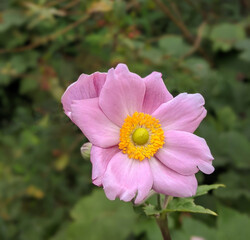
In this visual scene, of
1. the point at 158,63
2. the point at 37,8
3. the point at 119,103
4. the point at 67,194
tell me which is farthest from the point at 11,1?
the point at 119,103

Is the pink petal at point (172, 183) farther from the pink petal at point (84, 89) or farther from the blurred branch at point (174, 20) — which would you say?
the blurred branch at point (174, 20)

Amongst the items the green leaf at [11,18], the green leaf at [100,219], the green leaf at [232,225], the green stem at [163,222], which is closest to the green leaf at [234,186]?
the green leaf at [232,225]

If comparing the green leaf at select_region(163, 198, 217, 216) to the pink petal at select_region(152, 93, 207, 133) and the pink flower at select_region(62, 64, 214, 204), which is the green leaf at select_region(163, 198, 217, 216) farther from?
the pink petal at select_region(152, 93, 207, 133)

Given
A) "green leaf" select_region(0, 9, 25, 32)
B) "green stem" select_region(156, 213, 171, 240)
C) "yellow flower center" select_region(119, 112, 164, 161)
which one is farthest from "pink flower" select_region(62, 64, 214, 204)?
"green leaf" select_region(0, 9, 25, 32)

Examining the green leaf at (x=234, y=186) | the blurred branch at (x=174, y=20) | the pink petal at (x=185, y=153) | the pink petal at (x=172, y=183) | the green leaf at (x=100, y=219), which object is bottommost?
the green leaf at (x=234, y=186)

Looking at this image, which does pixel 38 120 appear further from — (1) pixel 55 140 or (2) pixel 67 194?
(2) pixel 67 194

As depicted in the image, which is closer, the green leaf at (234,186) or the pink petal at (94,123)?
the pink petal at (94,123)
